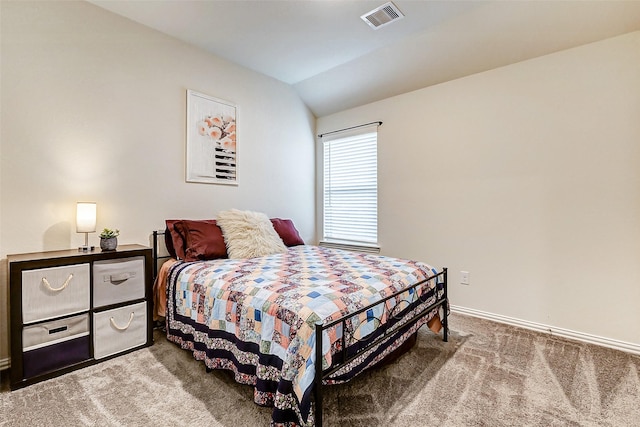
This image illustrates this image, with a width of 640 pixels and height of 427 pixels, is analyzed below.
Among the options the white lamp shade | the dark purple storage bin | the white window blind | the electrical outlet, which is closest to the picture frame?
the white lamp shade

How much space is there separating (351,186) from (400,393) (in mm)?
2787

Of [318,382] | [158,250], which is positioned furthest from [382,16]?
[158,250]

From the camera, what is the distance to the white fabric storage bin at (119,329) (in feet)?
7.16

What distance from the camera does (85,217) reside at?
2260mm

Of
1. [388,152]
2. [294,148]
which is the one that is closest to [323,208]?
[294,148]

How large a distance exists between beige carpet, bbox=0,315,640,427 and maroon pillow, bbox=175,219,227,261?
0.78m

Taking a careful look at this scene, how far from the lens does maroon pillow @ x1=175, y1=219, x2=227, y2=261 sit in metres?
2.64

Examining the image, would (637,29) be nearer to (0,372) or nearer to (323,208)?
(323,208)

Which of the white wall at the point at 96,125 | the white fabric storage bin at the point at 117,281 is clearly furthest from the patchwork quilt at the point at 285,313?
the white wall at the point at 96,125

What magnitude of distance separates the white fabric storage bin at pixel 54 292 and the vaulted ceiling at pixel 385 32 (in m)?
2.18

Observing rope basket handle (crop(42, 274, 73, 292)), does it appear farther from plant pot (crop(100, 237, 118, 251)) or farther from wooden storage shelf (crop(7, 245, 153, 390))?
plant pot (crop(100, 237, 118, 251))

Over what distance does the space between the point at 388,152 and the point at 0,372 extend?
12.9 ft

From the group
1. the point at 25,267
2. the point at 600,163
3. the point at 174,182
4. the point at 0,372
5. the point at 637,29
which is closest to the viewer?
the point at 25,267

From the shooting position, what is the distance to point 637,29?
7.61ft
